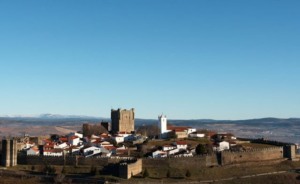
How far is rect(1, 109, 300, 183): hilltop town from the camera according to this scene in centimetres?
6262

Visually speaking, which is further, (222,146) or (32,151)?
(222,146)

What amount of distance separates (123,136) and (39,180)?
1093 inches

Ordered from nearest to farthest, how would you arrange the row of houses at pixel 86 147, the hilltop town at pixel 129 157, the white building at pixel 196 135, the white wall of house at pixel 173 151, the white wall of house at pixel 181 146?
the hilltop town at pixel 129 157 → the white wall of house at pixel 173 151 → the row of houses at pixel 86 147 → the white wall of house at pixel 181 146 → the white building at pixel 196 135

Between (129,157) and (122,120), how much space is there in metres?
28.7

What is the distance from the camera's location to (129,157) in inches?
2736

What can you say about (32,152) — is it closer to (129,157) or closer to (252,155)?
(129,157)

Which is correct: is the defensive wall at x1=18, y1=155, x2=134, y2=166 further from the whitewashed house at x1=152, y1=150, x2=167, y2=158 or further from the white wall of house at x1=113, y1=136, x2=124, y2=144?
the white wall of house at x1=113, y1=136, x2=124, y2=144

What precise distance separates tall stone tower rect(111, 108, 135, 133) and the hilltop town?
9677 mm

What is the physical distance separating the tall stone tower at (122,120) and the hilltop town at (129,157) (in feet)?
31.7

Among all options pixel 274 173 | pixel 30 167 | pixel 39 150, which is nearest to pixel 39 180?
pixel 30 167

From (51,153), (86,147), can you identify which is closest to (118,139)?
(86,147)

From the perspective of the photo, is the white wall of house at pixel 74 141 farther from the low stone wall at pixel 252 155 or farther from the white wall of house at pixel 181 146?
the low stone wall at pixel 252 155

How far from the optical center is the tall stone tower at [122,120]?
97.6 m

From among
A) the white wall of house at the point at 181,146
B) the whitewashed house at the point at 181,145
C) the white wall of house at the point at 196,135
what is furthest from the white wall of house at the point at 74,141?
the white wall of house at the point at 196,135
